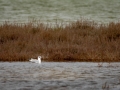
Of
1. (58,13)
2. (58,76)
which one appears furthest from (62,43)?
(58,13)

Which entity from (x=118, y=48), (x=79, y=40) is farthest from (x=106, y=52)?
(x=79, y=40)

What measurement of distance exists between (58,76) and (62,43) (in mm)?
6810

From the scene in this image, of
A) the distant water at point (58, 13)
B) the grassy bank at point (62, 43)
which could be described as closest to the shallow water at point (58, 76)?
the grassy bank at point (62, 43)

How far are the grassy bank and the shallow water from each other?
1.44 metres

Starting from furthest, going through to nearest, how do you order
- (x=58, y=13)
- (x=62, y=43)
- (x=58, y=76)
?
(x=58, y=13) → (x=62, y=43) → (x=58, y=76)

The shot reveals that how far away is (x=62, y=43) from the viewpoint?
22109mm

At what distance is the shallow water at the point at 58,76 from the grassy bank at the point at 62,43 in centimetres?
144

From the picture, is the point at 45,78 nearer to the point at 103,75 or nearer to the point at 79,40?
the point at 103,75

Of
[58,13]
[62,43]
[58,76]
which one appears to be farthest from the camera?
[58,13]

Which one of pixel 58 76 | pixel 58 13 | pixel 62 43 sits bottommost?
pixel 58 13

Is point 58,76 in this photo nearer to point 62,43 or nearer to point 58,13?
point 62,43

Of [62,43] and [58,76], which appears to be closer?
[58,76]

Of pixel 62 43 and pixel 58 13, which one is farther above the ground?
pixel 62 43

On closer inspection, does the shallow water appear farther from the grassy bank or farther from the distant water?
the distant water
